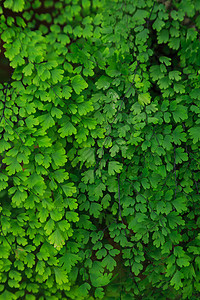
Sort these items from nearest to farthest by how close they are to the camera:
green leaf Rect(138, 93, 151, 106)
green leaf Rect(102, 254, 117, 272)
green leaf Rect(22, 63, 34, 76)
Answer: green leaf Rect(22, 63, 34, 76)
green leaf Rect(138, 93, 151, 106)
green leaf Rect(102, 254, 117, 272)

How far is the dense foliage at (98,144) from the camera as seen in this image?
1.77m

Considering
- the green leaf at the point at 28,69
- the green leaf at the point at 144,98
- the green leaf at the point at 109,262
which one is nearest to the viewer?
the green leaf at the point at 28,69

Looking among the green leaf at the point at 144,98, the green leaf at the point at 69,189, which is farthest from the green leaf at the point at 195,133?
the green leaf at the point at 69,189

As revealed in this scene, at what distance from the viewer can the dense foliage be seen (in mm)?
1766

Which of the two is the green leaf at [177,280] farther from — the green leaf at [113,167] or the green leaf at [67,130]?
the green leaf at [67,130]

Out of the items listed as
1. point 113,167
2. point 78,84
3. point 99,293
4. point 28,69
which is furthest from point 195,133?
point 99,293

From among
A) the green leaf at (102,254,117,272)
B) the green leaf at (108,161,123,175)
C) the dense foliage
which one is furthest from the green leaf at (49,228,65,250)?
the green leaf at (108,161,123,175)

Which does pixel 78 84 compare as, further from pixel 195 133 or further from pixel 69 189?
pixel 195 133

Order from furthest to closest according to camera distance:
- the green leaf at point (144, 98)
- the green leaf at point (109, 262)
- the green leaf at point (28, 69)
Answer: the green leaf at point (109, 262), the green leaf at point (144, 98), the green leaf at point (28, 69)

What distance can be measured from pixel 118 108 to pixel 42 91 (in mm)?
499

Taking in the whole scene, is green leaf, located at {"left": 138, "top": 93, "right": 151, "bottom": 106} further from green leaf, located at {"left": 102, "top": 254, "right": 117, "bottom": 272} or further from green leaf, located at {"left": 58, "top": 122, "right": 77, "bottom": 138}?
green leaf, located at {"left": 102, "top": 254, "right": 117, "bottom": 272}

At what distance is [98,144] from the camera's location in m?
1.90

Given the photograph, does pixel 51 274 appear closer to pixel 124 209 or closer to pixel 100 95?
pixel 124 209

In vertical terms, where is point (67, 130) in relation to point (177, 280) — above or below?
above
